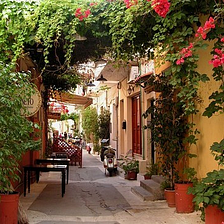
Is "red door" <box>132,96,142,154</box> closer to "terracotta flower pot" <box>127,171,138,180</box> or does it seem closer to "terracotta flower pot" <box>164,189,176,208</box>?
"terracotta flower pot" <box>127,171,138,180</box>

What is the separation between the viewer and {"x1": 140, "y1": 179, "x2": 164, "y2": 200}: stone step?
27.5 feet

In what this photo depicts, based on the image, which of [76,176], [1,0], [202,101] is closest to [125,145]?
[76,176]

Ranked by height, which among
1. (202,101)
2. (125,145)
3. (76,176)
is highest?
(202,101)

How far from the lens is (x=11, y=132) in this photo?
5.37 metres

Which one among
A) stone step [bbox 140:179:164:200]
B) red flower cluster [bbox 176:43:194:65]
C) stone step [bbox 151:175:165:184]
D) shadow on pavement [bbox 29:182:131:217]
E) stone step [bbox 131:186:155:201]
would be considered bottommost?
shadow on pavement [bbox 29:182:131:217]

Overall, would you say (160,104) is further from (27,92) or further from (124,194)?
(27,92)

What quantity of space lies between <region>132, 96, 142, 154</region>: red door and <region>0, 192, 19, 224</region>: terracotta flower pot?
8693mm

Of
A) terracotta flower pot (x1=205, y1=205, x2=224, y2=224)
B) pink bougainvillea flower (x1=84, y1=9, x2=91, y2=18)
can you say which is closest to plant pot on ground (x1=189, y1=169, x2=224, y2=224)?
terracotta flower pot (x1=205, y1=205, x2=224, y2=224)

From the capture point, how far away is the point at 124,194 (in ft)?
31.4

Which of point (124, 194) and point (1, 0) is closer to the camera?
point (1, 0)

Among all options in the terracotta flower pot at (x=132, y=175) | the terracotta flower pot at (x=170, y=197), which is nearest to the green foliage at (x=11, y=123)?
the terracotta flower pot at (x=170, y=197)

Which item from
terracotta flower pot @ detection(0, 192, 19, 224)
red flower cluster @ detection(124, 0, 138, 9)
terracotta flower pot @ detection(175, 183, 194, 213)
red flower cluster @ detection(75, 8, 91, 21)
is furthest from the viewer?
terracotta flower pot @ detection(175, 183, 194, 213)

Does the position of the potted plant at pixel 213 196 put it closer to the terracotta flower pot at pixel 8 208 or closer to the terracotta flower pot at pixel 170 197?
the terracotta flower pot at pixel 170 197

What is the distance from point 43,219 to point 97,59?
4335 millimetres
